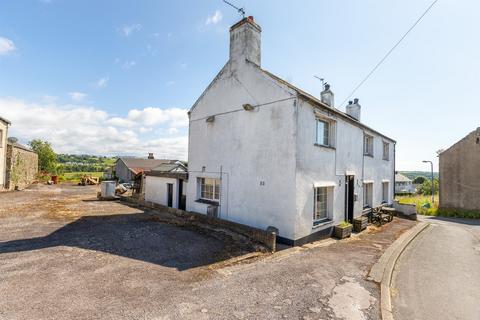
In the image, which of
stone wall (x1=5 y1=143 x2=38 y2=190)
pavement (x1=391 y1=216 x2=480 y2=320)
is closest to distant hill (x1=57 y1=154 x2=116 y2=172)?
stone wall (x1=5 y1=143 x2=38 y2=190)

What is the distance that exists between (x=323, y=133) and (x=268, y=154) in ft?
Result: 10.6

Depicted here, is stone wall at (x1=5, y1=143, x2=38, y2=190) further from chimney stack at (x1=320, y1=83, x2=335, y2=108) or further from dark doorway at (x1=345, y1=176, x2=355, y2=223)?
dark doorway at (x1=345, y1=176, x2=355, y2=223)

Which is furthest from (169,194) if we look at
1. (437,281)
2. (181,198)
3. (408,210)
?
(408,210)

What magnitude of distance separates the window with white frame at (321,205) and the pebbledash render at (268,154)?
5 cm

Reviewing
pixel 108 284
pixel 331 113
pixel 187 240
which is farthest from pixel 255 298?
pixel 331 113

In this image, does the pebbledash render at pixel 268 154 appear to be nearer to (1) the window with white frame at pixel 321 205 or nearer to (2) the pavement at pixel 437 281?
(1) the window with white frame at pixel 321 205

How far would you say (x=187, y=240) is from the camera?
924 centimetres

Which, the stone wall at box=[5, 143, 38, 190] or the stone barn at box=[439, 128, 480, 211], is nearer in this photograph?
the stone barn at box=[439, 128, 480, 211]

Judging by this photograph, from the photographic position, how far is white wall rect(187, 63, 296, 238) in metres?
9.12

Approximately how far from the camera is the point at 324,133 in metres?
11.2

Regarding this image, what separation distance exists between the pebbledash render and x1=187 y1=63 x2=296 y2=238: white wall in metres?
0.04

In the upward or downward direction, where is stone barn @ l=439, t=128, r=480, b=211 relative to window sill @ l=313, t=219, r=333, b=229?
upward

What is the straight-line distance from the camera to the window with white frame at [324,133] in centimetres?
1076

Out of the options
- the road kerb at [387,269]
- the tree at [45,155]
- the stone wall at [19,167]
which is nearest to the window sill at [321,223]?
the road kerb at [387,269]
